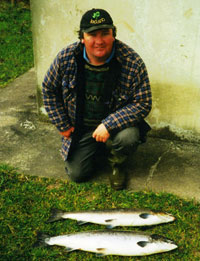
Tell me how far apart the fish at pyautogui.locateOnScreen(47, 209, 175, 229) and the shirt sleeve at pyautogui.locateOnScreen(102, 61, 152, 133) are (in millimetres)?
A: 847

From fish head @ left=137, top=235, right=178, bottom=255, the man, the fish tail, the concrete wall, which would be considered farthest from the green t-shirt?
fish head @ left=137, top=235, right=178, bottom=255

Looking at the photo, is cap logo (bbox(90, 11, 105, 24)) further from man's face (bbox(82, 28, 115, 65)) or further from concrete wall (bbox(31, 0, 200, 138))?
concrete wall (bbox(31, 0, 200, 138))

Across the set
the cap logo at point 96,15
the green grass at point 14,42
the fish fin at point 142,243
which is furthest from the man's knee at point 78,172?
the green grass at point 14,42

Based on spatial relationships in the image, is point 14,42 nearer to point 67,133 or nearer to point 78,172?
point 67,133

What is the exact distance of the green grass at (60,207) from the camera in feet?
9.36

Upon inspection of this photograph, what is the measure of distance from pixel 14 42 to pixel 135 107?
6680mm

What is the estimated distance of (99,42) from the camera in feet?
10.3

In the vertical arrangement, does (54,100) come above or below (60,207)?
above

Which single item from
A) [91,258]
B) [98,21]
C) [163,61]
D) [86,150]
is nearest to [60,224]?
[91,258]

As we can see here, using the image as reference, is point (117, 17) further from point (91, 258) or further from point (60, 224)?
point (91, 258)

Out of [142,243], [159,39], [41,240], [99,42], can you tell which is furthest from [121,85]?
[41,240]

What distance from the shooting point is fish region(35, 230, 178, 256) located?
2.79 metres

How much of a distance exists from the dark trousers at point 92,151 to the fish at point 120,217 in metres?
0.64

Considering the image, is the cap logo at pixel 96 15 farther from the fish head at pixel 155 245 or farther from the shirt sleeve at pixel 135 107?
the fish head at pixel 155 245
